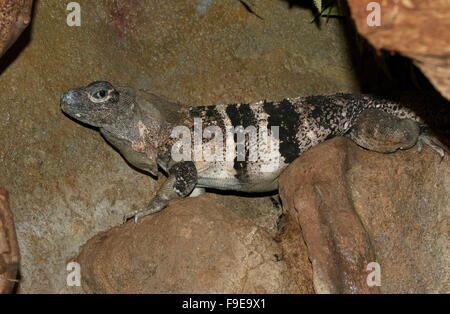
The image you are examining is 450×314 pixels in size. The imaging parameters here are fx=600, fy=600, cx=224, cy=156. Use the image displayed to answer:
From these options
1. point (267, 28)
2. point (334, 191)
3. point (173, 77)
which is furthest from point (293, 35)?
point (334, 191)

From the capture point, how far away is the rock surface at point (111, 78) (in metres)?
5.27

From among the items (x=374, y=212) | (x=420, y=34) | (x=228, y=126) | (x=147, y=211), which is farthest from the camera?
(x=228, y=126)

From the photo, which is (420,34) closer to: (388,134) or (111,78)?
(388,134)

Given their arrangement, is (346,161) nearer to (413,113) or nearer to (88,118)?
(413,113)

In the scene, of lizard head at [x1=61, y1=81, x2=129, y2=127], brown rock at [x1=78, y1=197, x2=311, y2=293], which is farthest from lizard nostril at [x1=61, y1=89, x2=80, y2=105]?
brown rock at [x1=78, y1=197, x2=311, y2=293]

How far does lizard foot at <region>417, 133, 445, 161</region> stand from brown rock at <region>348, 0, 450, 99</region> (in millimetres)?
1798

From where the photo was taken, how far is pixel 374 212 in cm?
475

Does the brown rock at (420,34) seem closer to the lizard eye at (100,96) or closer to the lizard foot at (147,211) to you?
the lizard foot at (147,211)

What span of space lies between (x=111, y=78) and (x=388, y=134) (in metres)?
2.70

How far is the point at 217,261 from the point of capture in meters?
4.32

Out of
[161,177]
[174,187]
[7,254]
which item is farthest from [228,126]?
[7,254]

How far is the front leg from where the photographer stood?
509cm

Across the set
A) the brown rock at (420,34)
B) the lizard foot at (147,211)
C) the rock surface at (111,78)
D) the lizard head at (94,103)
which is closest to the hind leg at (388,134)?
the rock surface at (111,78)

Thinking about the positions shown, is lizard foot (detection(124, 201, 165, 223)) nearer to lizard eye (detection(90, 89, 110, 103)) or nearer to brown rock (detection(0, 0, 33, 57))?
lizard eye (detection(90, 89, 110, 103))
